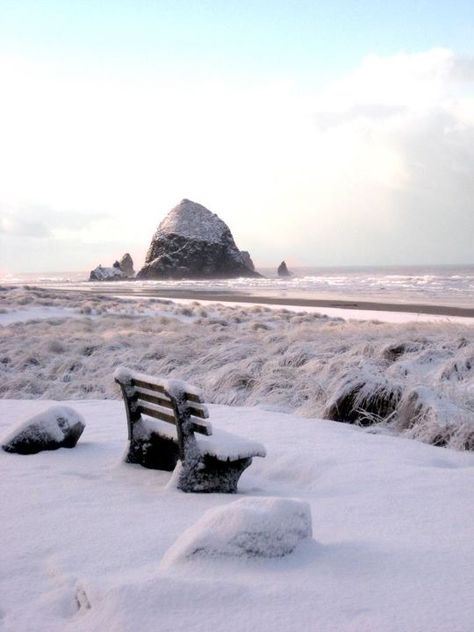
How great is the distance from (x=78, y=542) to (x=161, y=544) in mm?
483

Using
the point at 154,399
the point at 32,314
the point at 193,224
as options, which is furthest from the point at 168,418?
the point at 193,224

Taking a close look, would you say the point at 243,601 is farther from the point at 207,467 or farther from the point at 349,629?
the point at 207,467

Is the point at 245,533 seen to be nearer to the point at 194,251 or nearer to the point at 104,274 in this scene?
the point at 104,274

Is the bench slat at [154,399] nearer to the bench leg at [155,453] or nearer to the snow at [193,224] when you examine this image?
the bench leg at [155,453]

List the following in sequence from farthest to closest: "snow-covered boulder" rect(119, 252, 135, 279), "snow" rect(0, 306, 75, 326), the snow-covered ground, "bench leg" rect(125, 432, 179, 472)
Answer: "snow-covered boulder" rect(119, 252, 135, 279) < "snow" rect(0, 306, 75, 326) < "bench leg" rect(125, 432, 179, 472) < the snow-covered ground

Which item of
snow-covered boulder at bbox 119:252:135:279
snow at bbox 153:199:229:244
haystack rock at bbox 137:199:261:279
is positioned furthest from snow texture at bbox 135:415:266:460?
snow-covered boulder at bbox 119:252:135:279

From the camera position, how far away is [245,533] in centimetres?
336

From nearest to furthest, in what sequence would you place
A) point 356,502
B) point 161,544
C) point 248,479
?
point 161,544 < point 356,502 < point 248,479

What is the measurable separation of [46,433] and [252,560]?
331 cm

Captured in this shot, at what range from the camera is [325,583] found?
309cm

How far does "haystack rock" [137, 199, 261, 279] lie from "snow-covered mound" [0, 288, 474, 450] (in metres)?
81.5

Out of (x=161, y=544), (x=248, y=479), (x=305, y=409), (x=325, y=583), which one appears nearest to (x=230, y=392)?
(x=305, y=409)

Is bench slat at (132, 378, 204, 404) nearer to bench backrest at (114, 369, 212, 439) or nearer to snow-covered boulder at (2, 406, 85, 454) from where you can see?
bench backrest at (114, 369, 212, 439)

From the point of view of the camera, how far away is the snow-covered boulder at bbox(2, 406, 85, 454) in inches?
235
